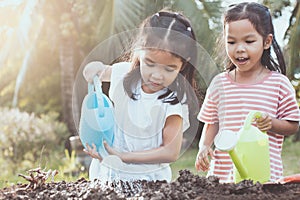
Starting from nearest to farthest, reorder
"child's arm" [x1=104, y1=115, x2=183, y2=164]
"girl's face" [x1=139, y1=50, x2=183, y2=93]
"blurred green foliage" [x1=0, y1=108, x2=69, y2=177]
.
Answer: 1. "girl's face" [x1=139, y1=50, x2=183, y2=93]
2. "child's arm" [x1=104, y1=115, x2=183, y2=164]
3. "blurred green foliage" [x1=0, y1=108, x2=69, y2=177]

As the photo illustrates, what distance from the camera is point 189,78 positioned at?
6.81ft

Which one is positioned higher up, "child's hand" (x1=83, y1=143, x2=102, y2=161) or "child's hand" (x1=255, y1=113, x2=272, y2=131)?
"child's hand" (x1=255, y1=113, x2=272, y2=131)

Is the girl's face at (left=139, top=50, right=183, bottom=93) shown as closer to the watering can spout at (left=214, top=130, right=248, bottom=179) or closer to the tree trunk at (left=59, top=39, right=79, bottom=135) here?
the watering can spout at (left=214, top=130, right=248, bottom=179)

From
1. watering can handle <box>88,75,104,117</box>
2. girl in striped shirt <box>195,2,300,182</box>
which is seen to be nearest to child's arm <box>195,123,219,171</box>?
girl in striped shirt <box>195,2,300,182</box>

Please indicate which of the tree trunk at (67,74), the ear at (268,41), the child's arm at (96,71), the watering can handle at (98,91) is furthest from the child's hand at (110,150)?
the tree trunk at (67,74)

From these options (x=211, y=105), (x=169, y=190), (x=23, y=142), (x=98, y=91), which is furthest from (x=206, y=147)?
(x=23, y=142)

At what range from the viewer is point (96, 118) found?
6.40ft

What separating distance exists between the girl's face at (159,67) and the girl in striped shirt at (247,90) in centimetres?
32

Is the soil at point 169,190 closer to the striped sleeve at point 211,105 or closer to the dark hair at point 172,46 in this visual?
the dark hair at point 172,46

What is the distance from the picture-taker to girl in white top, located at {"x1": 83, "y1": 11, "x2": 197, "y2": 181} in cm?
197

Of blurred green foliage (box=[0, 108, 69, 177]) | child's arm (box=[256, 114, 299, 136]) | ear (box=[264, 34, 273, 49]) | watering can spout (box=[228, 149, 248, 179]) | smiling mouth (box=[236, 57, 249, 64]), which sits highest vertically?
ear (box=[264, 34, 273, 49])

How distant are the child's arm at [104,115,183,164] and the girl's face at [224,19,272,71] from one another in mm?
342

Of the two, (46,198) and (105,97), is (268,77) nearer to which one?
(105,97)

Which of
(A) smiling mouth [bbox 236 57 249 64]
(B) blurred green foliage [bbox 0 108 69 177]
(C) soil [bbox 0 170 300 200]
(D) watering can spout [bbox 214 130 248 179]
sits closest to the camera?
(C) soil [bbox 0 170 300 200]
